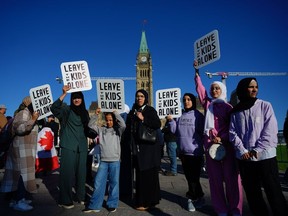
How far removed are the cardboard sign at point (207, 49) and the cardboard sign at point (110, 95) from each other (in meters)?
1.78

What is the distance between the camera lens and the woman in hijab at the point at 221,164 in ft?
12.9

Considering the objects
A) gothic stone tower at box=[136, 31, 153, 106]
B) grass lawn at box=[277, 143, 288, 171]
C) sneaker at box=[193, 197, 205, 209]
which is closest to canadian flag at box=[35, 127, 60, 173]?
sneaker at box=[193, 197, 205, 209]

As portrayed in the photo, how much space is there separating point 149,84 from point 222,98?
10127cm

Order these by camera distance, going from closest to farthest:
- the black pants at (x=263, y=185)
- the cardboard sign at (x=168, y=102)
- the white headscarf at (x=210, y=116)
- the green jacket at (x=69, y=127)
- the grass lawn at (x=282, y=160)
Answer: the black pants at (x=263, y=185)
the white headscarf at (x=210, y=116)
the green jacket at (x=69, y=127)
the cardboard sign at (x=168, y=102)
the grass lawn at (x=282, y=160)

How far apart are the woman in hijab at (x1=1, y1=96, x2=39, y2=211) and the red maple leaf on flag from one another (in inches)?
118

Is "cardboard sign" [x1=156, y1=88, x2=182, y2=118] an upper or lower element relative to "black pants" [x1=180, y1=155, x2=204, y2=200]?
upper

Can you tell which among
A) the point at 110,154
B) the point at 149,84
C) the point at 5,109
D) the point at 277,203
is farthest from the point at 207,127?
the point at 149,84

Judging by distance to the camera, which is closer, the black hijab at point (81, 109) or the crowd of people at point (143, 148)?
the crowd of people at point (143, 148)

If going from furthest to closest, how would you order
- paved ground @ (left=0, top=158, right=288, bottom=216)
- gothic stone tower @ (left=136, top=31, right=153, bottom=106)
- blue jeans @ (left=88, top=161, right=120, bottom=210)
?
gothic stone tower @ (left=136, top=31, right=153, bottom=106)
blue jeans @ (left=88, top=161, right=120, bottom=210)
paved ground @ (left=0, top=158, right=288, bottom=216)

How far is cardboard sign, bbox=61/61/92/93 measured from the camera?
5500mm

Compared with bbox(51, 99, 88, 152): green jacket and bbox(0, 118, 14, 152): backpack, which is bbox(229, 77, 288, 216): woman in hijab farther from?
bbox(0, 118, 14, 152): backpack

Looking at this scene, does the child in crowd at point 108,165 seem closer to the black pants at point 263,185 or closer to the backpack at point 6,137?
the backpack at point 6,137

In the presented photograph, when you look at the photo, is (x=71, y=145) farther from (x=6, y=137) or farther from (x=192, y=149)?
(x=192, y=149)

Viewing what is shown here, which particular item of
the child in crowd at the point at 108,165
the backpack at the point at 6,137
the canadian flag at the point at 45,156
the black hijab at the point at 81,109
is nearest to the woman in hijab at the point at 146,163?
the child in crowd at the point at 108,165
